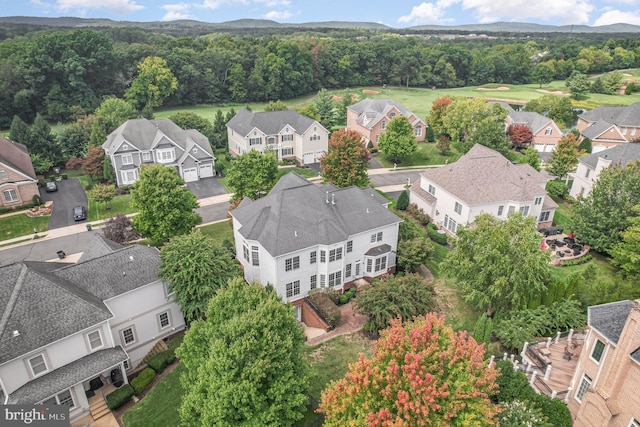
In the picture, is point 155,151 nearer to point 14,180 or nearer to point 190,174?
point 190,174

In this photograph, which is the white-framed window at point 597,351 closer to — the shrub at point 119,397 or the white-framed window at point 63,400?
the shrub at point 119,397

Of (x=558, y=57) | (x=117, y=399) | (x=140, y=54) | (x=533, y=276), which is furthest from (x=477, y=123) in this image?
(x=558, y=57)

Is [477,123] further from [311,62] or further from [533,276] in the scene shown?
[311,62]

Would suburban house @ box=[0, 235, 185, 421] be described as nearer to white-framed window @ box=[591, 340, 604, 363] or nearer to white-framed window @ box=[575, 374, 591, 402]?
white-framed window @ box=[575, 374, 591, 402]

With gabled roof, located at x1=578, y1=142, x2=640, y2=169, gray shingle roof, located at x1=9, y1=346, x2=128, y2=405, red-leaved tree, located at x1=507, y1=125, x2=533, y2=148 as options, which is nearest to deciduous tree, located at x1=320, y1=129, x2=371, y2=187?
gabled roof, located at x1=578, y1=142, x2=640, y2=169

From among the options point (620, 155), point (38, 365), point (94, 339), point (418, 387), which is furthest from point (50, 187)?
point (620, 155)

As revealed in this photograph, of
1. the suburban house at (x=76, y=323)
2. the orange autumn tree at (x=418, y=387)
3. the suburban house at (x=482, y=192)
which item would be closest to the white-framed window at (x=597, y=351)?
the orange autumn tree at (x=418, y=387)
